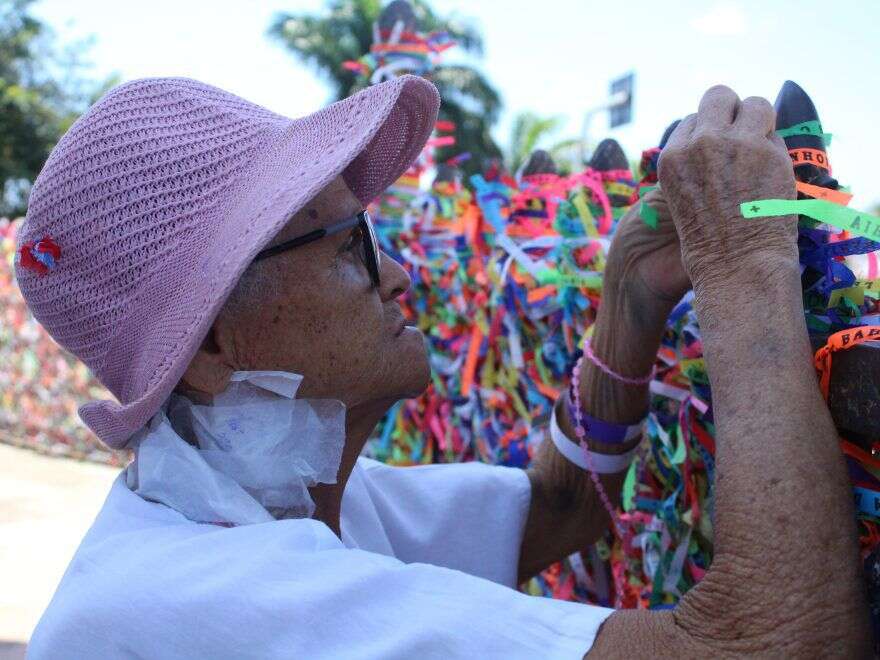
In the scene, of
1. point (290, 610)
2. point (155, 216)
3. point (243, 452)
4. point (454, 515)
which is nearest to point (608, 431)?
point (454, 515)

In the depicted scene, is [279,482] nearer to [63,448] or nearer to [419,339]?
[419,339]

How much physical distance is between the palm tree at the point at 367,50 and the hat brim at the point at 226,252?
87.0ft

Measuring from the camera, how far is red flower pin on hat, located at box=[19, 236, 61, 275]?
148cm

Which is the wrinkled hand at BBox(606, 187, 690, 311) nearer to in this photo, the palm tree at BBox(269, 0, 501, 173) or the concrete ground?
the concrete ground

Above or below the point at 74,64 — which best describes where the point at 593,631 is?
above

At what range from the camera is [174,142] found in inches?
58.9

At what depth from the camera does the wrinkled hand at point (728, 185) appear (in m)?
1.23

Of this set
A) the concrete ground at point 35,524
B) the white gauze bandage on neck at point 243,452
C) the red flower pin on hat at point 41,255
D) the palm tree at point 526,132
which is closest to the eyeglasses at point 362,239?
the white gauze bandage on neck at point 243,452

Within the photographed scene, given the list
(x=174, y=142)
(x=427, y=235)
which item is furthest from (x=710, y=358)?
(x=427, y=235)

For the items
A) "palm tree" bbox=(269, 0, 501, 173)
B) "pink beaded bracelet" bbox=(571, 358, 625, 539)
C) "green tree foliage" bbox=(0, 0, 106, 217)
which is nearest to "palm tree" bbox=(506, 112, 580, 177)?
"palm tree" bbox=(269, 0, 501, 173)

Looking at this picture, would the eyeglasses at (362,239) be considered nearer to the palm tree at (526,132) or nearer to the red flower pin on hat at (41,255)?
the red flower pin on hat at (41,255)

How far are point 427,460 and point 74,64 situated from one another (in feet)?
107

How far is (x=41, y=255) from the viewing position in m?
1.48

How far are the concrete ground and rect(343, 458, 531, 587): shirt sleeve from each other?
3.48 meters
